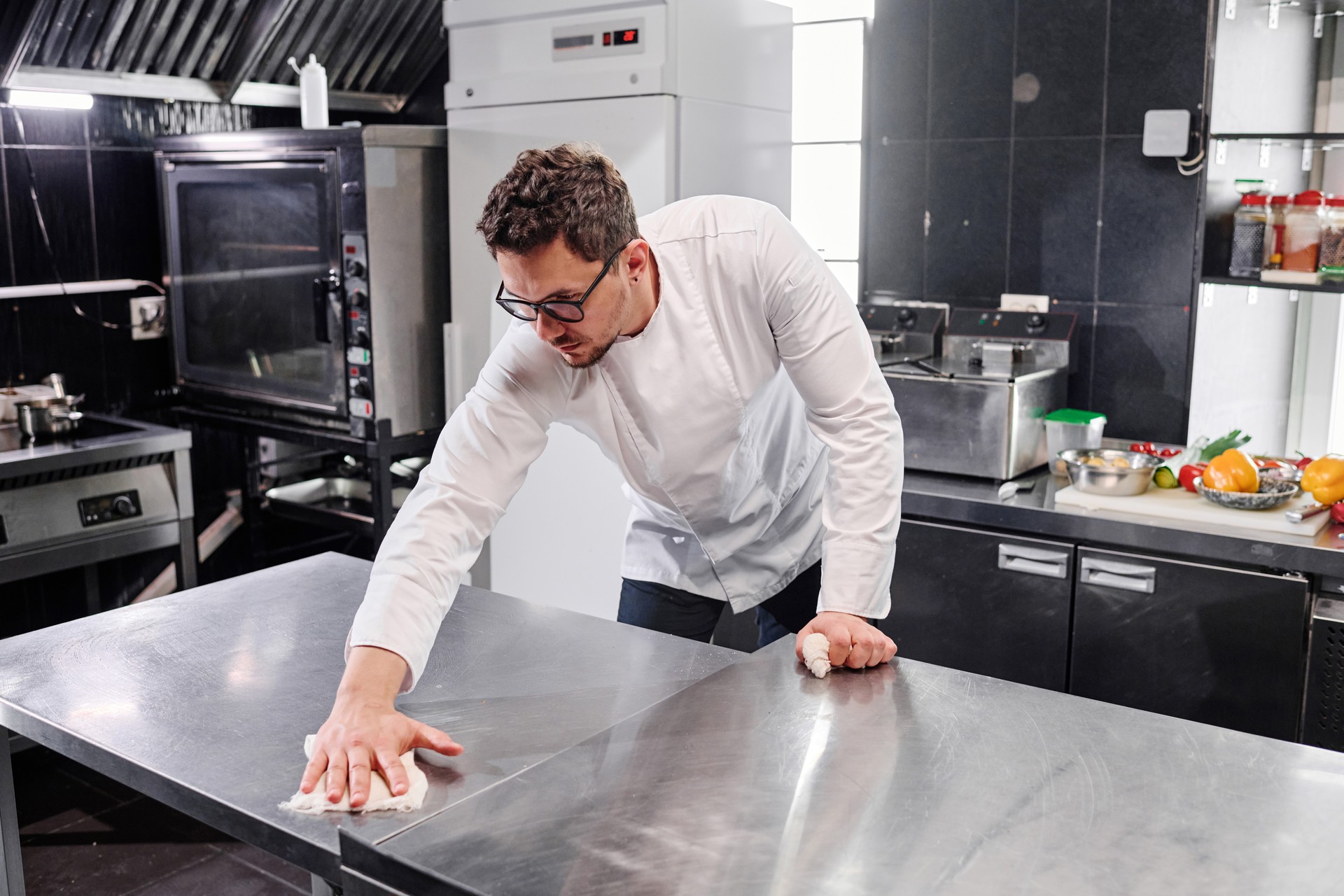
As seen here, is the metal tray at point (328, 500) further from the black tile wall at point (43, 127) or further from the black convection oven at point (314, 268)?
the black tile wall at point (43, 127)

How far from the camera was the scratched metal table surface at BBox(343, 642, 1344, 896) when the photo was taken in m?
0.97

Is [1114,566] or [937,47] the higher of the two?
[937,47]

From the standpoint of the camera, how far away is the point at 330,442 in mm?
3107

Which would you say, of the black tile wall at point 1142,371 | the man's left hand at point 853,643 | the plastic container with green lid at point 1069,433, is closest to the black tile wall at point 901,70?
the black tile wall at point 1142,371

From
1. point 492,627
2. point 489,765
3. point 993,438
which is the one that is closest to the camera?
point 489,765

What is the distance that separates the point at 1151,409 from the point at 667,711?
1.95m

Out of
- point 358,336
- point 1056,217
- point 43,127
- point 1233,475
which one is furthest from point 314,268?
point 1233,475

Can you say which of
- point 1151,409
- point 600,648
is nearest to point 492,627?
point 600,648

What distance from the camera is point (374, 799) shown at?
1.18 meters

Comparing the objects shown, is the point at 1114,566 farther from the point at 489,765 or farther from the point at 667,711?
the point at 489,765

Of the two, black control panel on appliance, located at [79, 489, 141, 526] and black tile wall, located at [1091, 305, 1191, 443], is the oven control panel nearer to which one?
black control panel on appliance, located at [79, 489, 141, 526]

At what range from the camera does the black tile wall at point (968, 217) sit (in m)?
2.98

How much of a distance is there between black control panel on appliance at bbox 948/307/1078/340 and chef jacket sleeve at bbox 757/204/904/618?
125cm

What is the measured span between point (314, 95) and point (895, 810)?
288cm
